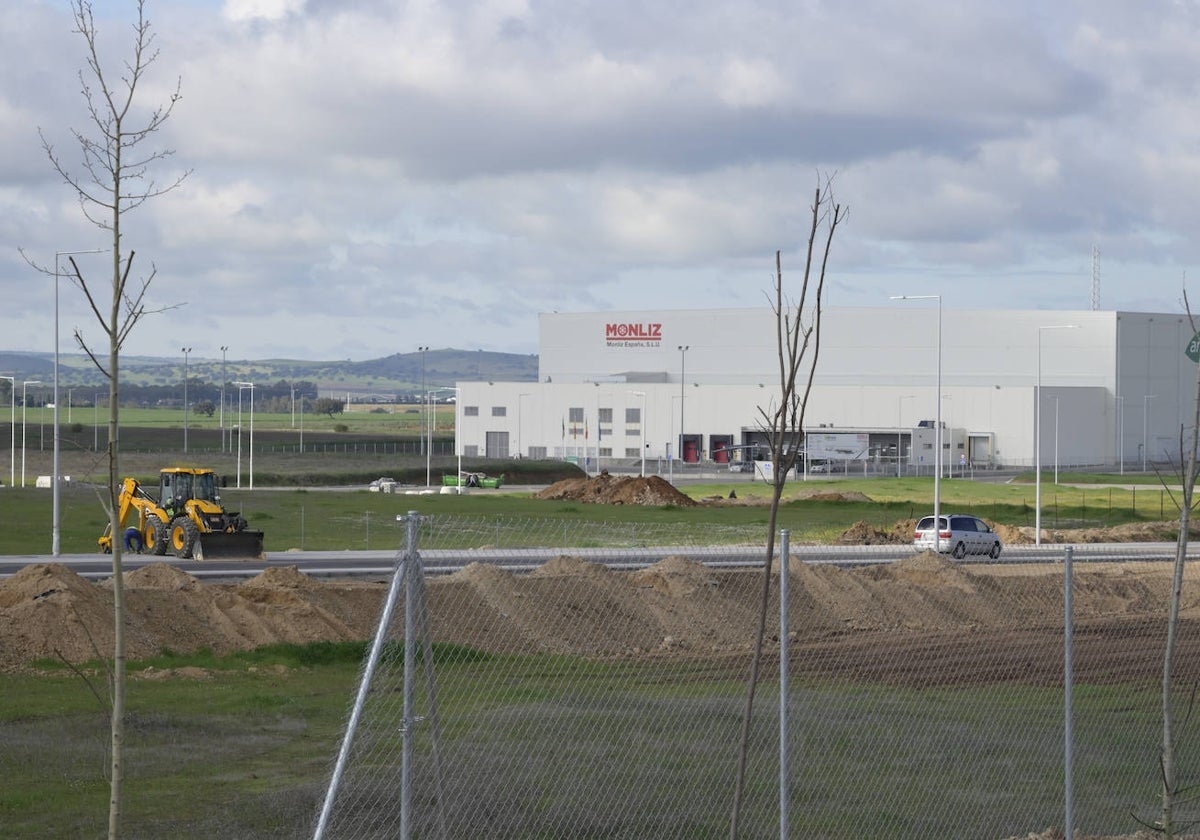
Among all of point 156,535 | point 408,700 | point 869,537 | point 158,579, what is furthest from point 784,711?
point 869,537

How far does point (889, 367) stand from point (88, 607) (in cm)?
10171

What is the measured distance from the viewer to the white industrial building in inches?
4289

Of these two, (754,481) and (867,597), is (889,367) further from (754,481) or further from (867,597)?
(867,597)

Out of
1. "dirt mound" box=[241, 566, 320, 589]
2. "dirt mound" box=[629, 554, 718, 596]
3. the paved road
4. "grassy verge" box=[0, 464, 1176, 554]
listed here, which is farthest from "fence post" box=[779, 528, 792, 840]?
"grassy verge" box=[0, 464, 1176, 554]

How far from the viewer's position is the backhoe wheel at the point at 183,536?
36.7 m

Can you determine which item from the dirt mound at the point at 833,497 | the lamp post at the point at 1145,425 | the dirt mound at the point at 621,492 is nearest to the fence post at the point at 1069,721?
the dirt mound at the point at 621,492

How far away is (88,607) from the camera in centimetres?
2217

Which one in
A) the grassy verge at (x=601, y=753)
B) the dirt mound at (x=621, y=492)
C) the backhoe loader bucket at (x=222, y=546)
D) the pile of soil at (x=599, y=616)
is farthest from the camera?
the dirt mound at (x=621, y=492)

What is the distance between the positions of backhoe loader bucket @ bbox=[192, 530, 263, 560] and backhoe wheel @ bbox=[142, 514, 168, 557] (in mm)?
1346

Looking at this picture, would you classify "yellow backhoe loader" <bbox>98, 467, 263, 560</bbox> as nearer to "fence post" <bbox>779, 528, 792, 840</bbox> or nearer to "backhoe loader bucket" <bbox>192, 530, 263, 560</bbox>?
"backhoe loader bucket" <bbox>192, 530, 263, 560</bbox>

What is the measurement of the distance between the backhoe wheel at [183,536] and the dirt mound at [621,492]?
32.3 meters

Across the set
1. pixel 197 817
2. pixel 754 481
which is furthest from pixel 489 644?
pixel 754 481

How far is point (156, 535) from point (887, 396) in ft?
273

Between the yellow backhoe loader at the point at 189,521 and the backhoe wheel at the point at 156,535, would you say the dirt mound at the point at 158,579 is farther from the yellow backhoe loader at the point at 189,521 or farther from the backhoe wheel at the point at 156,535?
the backhoe wheel at the point at 156,535
